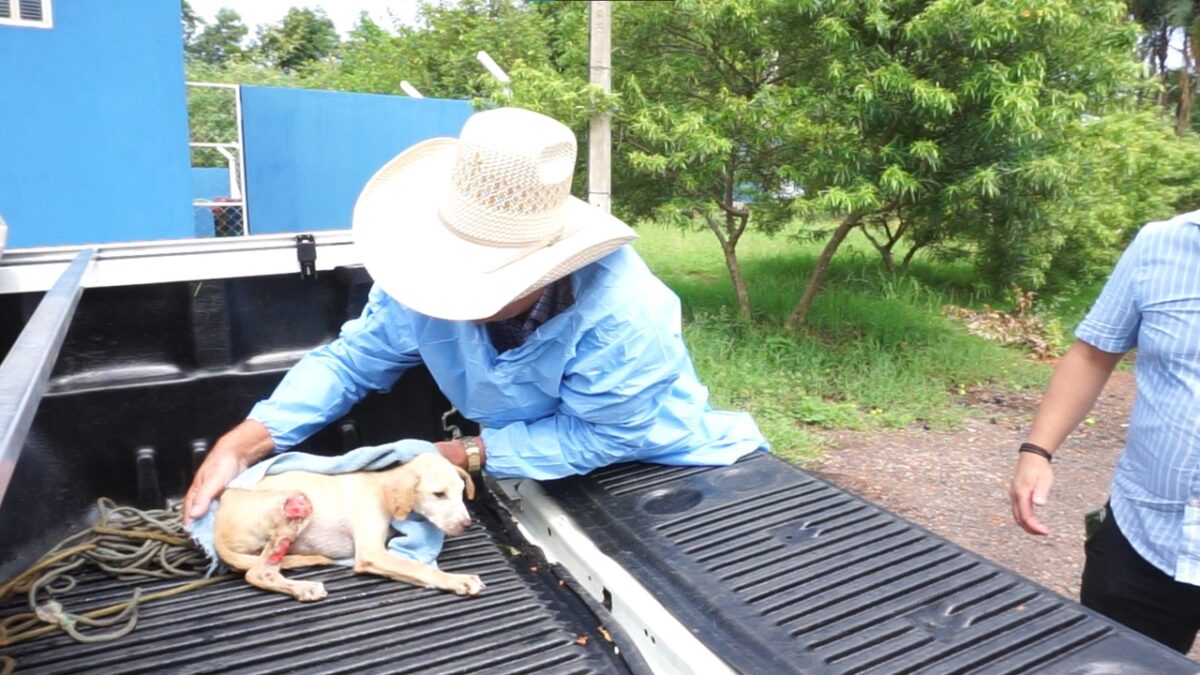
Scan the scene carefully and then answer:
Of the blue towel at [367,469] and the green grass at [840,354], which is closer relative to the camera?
the blue towel at [367,469]

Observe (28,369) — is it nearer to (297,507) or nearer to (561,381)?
(297,507)

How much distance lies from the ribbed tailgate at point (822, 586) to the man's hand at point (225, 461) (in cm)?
65

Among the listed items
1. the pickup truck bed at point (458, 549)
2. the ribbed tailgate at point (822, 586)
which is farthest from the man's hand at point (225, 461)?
the ribbed tailgate at point (822, 586)

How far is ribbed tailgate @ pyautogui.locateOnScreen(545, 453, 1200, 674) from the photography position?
1.34m

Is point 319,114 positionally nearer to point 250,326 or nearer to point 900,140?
point 900,140

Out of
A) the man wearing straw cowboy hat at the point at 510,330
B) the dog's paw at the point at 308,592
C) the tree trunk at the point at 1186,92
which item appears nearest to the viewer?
the dog's paw at the point at 308,592

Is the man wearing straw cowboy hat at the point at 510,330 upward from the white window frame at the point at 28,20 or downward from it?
downward

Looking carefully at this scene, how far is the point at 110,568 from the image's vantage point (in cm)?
168

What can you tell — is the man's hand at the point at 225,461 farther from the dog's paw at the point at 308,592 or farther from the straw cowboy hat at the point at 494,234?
the straw cowboy hat at the point at 494,234

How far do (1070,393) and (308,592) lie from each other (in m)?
1.55

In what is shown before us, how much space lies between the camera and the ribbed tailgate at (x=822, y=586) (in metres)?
1.34

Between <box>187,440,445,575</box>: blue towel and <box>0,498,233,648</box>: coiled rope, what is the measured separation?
0.05 m

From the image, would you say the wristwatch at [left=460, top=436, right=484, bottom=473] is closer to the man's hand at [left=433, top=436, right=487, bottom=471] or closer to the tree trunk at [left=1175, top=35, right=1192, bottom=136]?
the man's hand at [left=433, top=436, right=487, bottom=471]

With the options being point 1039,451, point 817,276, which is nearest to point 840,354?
point 817,276
